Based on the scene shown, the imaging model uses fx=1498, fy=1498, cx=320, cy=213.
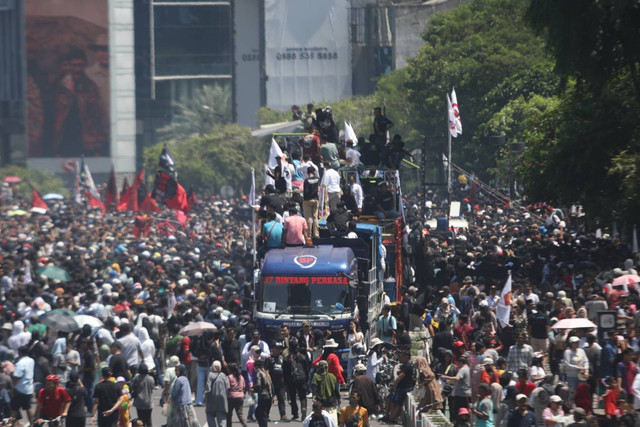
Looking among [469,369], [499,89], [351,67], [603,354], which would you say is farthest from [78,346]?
[351,67]

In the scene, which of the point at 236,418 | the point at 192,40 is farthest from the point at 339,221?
the point at 192,40

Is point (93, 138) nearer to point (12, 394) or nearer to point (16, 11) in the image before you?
point (16, 11)

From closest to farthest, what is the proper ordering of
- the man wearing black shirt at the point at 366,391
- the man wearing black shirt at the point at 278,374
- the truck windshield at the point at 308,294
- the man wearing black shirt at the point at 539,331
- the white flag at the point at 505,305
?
the man wearing black shirt at the point at 366,391 < the man wearing black shirt at the point at 278,374 < the man wearing black shirt at the point at 539,331 < the truck windshield at the point at 308,294 < the white flag at the point at 505,305

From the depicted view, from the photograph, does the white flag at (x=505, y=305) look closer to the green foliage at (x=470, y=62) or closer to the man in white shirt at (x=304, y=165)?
the man in white shirt at (x=304, y=165)

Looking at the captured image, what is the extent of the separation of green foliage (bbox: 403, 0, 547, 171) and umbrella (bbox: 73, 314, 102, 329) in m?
33.6

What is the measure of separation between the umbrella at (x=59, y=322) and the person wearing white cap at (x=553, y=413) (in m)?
10.0

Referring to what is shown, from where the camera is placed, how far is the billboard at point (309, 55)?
122125 mm

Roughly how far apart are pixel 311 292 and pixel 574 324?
5.72m

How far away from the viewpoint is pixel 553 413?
19141 millimetres

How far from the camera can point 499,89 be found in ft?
195

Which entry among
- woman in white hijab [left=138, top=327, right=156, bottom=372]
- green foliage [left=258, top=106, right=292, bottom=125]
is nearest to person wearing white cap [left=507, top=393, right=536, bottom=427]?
woman in white hijab [left=138, top=327, right=156, bottom=372]

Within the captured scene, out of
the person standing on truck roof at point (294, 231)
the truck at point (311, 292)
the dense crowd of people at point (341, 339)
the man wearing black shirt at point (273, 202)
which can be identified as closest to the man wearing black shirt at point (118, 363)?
the dense crowd of people at point (341, 339)

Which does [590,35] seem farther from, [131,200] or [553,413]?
[131,200]

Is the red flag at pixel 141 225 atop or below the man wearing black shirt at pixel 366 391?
atop
